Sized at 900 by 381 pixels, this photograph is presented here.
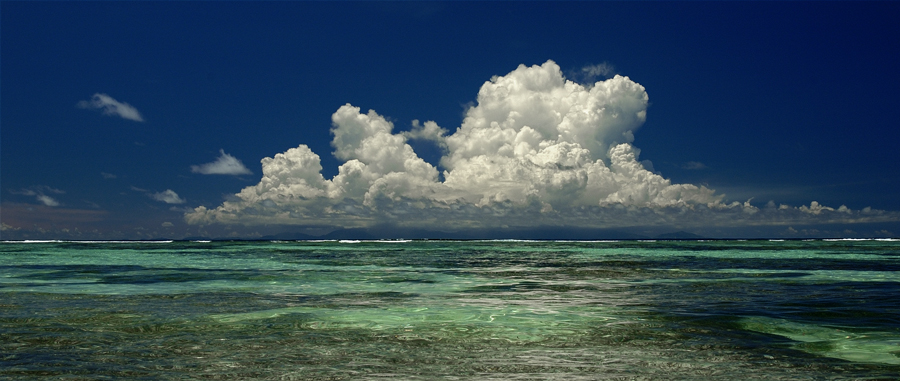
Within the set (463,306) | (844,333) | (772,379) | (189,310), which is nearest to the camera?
(772,379)

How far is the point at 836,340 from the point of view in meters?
12.6

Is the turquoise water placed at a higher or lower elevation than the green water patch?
higher

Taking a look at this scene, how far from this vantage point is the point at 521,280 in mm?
28516

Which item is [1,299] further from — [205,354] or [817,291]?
[817,291]

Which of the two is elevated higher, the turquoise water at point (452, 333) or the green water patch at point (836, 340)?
the turquoise water at point (452, 333)

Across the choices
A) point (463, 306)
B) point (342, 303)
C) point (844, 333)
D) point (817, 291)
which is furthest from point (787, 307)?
point (342, 303)

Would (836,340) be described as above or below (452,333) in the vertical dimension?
below

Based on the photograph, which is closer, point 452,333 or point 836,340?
point 836,340

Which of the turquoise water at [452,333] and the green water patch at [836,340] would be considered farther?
the green water patch at [836,340]

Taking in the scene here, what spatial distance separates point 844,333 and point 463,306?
392 inches

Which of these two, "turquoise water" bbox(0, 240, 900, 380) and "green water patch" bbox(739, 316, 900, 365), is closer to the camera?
"turquoise water" bbox(0, 240, 900, 380)

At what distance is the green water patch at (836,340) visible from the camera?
11086 mm

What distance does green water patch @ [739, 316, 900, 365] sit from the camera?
11086mm

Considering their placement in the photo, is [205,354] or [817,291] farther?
[817,291]
